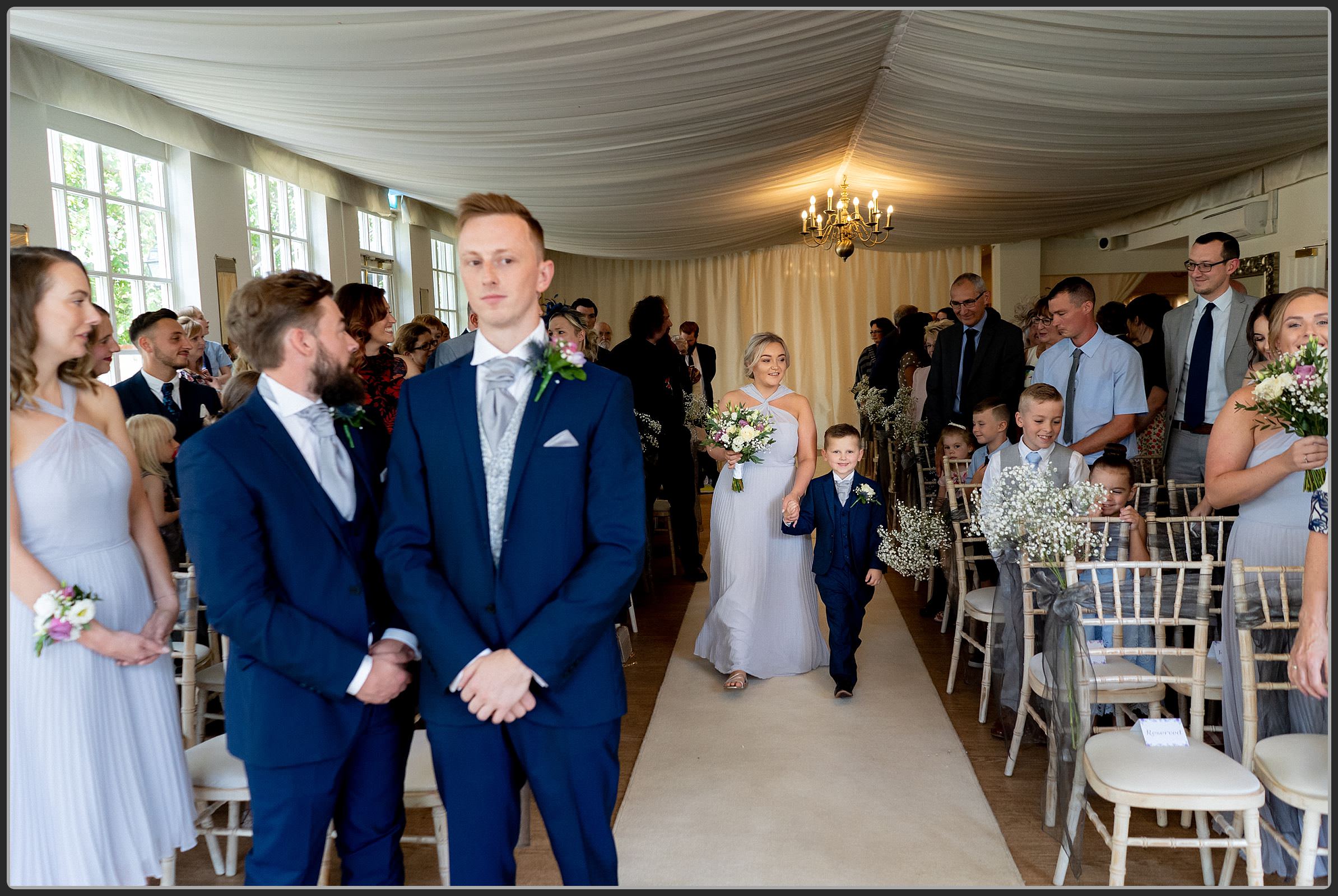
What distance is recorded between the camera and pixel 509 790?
2.06m

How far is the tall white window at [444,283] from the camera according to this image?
1209cm

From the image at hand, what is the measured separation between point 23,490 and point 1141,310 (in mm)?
6667

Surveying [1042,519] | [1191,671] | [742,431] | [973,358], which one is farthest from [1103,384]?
[1042,519]

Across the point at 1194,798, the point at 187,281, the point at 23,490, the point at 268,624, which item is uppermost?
the point at 187,281

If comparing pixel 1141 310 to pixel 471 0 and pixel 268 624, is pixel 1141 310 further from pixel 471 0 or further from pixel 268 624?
pixel 268 624

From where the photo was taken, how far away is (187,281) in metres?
6.90

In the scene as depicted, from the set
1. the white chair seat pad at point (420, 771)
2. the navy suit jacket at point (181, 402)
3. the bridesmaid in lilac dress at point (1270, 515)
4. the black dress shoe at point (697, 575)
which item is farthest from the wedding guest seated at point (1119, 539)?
the navy suit jacket at point (181, 402)

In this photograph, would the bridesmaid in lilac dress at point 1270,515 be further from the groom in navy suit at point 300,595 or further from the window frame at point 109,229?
the window frame at point 109,229

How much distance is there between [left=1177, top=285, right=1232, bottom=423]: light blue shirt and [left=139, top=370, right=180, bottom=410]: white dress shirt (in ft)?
15.7

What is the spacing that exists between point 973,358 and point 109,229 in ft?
18.7

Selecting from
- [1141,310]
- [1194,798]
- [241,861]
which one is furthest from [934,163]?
[241,861]

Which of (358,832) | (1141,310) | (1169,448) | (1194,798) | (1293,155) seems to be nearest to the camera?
A: (358,832)

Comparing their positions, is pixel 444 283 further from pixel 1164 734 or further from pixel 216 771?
pixel 1164 734

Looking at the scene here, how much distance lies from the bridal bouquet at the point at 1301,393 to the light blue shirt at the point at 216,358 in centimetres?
588
